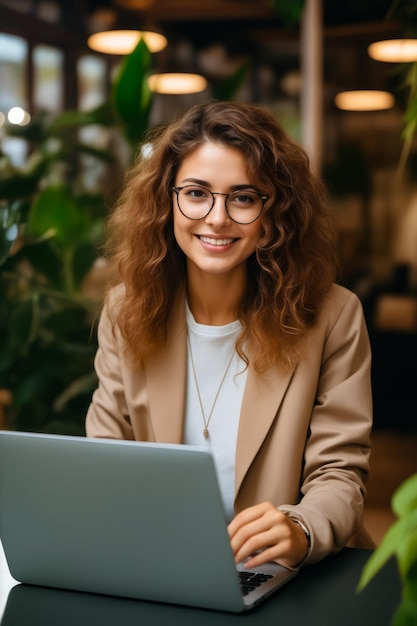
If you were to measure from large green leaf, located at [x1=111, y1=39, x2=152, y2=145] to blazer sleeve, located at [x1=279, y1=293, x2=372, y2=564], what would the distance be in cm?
140

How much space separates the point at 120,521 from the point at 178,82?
2945mm

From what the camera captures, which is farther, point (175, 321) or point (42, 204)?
point (42, 204)

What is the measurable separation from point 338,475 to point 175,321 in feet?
1.55

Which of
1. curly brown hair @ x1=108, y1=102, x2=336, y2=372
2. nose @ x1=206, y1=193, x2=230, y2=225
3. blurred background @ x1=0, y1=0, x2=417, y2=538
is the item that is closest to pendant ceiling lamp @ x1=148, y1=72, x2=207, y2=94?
blurred background @ x1=0, y1=0, x2=417, y2=538

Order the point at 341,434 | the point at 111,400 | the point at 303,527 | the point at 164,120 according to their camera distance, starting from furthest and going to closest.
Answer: the point at 164,120, the point at 111,400, the point at 341,434, the point at 303,527

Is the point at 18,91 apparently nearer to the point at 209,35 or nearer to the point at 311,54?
the point at 209,35

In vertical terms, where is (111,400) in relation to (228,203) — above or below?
below

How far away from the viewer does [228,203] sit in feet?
5.85

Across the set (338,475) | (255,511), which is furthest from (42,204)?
(255,511)

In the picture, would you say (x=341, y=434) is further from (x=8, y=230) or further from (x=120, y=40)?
(x=120, y=40)

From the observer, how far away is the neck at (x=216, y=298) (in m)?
1.90

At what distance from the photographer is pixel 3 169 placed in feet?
10.4

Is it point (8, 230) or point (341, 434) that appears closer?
point (341, 434)

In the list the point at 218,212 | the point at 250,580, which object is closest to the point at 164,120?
the point at 218,212
